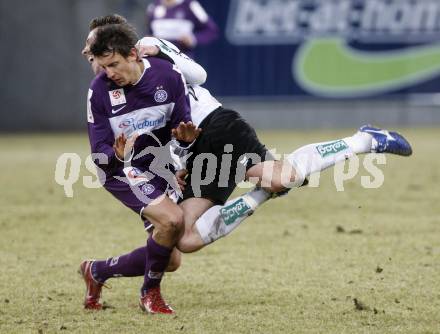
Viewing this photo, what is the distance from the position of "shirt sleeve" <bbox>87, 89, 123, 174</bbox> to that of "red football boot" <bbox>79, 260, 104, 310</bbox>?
767mm

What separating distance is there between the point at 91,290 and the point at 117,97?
3.88 feet

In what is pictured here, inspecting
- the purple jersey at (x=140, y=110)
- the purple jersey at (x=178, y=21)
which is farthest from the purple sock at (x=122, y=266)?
the purple jersey at (x=178, y=21)

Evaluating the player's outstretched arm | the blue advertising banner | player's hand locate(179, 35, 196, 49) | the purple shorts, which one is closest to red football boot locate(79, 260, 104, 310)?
the purple shorts

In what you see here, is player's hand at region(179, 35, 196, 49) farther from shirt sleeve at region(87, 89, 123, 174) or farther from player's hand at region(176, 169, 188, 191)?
shirt sleeve at region(87, 89, 123, 174)

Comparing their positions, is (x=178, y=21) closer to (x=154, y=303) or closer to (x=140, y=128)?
(x=140, y=128)

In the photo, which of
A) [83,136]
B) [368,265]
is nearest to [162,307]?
[368,265]

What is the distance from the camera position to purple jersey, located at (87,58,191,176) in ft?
18.2

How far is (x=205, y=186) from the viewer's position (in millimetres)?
6055

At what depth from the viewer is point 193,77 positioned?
6.05 meters

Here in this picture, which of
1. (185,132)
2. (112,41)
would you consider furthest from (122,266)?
(112,41)

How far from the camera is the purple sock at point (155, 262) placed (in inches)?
223

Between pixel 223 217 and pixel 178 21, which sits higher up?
pixel 223 217

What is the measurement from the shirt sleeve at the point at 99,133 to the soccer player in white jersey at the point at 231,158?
1.67 feet

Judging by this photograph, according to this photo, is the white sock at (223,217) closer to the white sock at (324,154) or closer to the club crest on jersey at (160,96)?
the white sock at (324,154)
